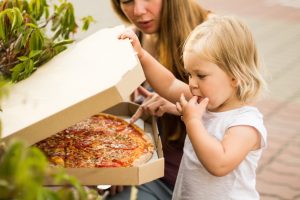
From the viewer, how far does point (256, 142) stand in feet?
4.62

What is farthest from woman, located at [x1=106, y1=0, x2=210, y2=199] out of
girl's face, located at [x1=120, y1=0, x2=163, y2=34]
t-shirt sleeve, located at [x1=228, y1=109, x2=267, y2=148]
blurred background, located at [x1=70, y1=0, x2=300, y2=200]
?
t-shirt sleeve, located at [x1=228, y1=109, x2=267, y2=148]

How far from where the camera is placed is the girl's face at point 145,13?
6.52 feet

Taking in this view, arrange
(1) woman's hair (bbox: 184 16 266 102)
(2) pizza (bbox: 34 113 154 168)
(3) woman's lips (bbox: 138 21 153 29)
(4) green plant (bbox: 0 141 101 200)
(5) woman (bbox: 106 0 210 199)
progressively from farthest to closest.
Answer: (3) woman's lips (bbox: 138 21 153 29)
(5) woman (bbox: 106 0 210 199)
(1) woman's hair (bbox: 184 16 266 102)
(2) pizza (bbox: 34 113 154 168)
(4) green plant (bbox: 0 141 101 200)

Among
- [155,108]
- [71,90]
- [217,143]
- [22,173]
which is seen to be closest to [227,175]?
[217,143]

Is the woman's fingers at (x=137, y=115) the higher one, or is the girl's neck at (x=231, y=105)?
the girl's neck at (x=231, y=105)

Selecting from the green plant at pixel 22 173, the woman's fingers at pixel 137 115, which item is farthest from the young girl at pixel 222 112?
the green plant at pixel 22 173

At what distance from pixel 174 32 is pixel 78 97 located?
0.96m

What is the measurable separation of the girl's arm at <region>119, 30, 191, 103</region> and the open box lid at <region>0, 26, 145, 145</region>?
17cm

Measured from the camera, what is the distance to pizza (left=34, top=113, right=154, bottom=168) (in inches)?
51.8

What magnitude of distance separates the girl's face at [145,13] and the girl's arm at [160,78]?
1.19 feet

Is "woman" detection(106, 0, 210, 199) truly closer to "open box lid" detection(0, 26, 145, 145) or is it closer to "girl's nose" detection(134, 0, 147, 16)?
"girl's nose" detection(134, 0, 147, 16)

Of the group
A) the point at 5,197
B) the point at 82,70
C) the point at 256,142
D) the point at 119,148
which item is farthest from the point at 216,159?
the point at 5,197

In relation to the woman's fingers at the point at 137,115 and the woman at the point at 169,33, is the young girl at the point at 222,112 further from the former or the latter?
the woman at the point at 169,33

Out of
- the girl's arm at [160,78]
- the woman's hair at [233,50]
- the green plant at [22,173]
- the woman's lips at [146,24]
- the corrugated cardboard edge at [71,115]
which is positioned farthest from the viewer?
the woman's lips at [146,24]
